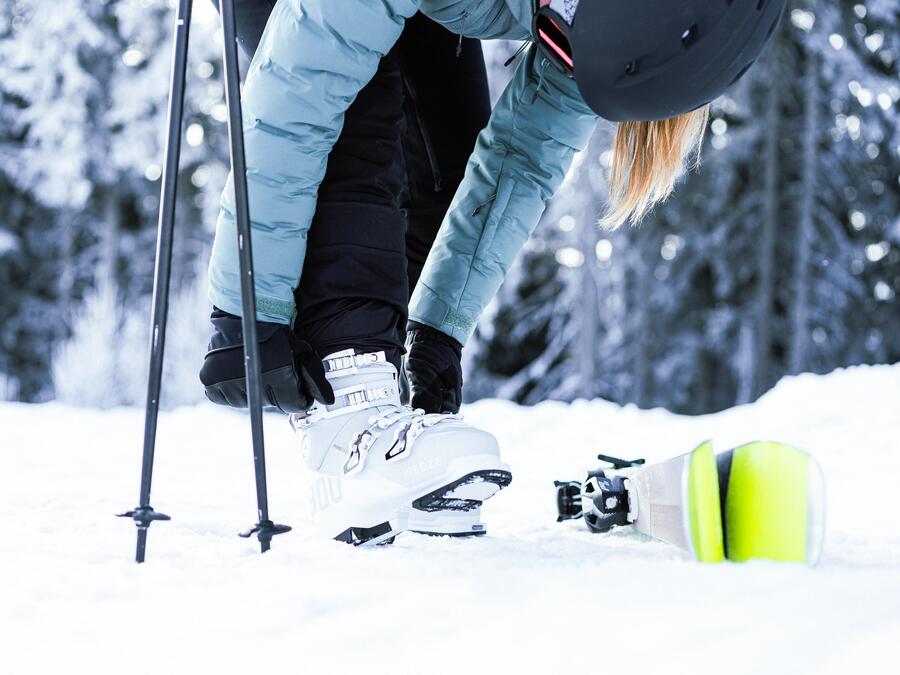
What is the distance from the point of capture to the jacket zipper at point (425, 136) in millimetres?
1742

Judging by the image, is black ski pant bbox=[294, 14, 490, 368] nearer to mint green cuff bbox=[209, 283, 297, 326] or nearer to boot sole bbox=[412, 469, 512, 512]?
mint green cuff bbox=[209, 283, 297, 326]

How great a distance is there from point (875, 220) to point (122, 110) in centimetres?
1008

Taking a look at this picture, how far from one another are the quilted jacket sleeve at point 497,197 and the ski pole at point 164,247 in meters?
0.69

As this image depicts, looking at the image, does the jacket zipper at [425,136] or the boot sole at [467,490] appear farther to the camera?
the jacket zipper at [425,136]

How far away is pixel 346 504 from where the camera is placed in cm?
131

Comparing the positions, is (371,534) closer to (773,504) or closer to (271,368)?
(271,368)

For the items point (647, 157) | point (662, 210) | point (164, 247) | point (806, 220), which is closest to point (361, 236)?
point (164, 247)

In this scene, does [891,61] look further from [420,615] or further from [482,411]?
[420,615]

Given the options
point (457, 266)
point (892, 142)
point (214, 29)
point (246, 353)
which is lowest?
point (246, 353)

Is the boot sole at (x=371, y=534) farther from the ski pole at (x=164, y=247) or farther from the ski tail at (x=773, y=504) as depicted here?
the ski tail at (x=773, y=504)

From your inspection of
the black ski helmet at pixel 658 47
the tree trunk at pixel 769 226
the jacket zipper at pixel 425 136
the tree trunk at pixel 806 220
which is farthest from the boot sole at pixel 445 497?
the tree trunk at pixel 769 226

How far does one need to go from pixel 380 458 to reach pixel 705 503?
52 centimetres

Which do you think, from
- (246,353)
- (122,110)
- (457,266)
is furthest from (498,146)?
(122,110)

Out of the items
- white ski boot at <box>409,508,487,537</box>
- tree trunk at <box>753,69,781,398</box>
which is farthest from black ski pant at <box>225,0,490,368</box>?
tree trunk at <box>753,69,781,398</box>
